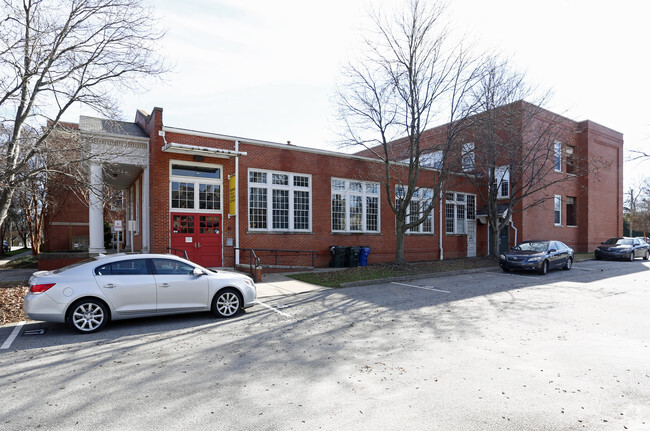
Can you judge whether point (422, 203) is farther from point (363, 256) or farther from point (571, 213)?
point (571, 213)

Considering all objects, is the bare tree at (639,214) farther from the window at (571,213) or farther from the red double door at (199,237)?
the red double door at (199,237)

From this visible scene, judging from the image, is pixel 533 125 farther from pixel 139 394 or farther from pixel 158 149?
pixel 139 394

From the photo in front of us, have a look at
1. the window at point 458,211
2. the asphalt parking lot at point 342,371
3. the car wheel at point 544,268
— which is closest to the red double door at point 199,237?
the asphalt parking lot at point 342,371

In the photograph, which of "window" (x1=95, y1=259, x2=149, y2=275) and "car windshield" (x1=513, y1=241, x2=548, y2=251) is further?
"car windshield" (x1=513, y1=241, x2=548, y2=251)

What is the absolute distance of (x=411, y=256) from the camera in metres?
22.0

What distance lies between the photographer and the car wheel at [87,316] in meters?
7.23

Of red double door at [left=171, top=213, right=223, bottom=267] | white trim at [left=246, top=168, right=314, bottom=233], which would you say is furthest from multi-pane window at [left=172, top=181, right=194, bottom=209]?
white trim at [left=246, top=168, right=314, bottom=233]

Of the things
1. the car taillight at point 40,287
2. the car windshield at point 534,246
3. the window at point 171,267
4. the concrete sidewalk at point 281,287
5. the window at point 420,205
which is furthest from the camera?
the window at point 420,205

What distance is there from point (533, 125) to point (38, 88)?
1021 inches

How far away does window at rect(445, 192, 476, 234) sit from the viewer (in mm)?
24297

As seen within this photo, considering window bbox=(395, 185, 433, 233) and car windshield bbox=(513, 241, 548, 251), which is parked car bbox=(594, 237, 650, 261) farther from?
window bbox=(395, 185, 433, 233)

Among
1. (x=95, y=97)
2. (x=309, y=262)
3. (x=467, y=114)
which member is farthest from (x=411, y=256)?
(x=95, y=97)

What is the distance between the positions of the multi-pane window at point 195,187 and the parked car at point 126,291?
23.7 ft

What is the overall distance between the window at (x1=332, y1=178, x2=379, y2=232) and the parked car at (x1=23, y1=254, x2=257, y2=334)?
11.0 meters
